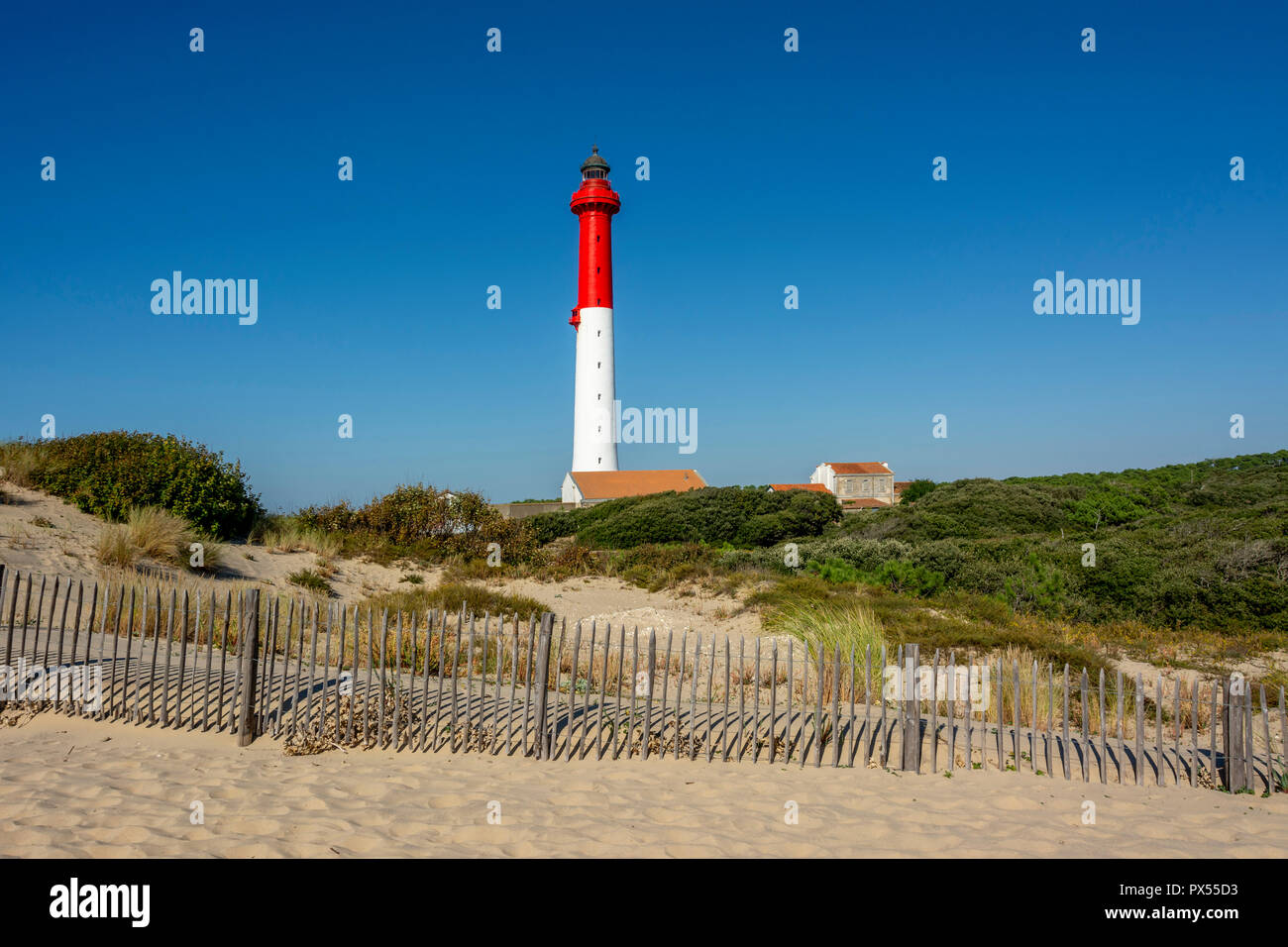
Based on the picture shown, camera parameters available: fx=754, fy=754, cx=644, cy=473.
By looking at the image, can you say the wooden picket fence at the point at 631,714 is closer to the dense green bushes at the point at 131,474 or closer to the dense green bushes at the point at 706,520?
the dense green bushes at the point at 131,474

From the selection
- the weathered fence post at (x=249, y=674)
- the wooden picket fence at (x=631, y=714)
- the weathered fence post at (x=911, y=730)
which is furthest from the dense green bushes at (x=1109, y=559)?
the weathered fence post at (x=249, y=674)

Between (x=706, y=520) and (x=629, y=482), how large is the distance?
15.2 meters

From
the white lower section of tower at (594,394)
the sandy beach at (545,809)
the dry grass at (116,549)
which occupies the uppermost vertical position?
the white lower section of tower at (594,394)

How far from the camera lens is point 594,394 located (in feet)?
129

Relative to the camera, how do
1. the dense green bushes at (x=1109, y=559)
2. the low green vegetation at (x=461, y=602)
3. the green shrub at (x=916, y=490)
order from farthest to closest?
the green shrub at (x=916, y=490) → the dense green bushes at (x=1109, y=559) → the low green vegetation at (x=461, y=602)

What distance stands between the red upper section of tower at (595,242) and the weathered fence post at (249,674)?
32859 millimetres

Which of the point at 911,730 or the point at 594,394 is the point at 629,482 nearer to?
the point at 594,394

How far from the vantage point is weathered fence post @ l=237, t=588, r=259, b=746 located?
7195 millimetres

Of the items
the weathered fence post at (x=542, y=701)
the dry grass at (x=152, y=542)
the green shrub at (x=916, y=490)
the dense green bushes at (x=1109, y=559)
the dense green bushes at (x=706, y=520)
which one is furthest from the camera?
the green shrub at (x=916, y=490)

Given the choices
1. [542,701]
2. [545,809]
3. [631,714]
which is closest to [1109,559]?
[631,714]

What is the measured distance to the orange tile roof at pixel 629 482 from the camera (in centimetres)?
4269
